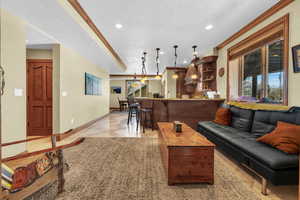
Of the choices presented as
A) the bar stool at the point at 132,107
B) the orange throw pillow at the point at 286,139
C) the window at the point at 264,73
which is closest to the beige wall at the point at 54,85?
the bar stool at the point at 132,107

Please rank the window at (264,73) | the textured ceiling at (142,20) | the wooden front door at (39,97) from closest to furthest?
the textured ceiling at (142,20) < the window at (264,73) < the wooden front door at (39,97)

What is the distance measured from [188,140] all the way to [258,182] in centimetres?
105

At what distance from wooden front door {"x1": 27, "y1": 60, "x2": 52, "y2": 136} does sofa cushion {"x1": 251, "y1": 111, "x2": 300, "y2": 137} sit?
4.87m

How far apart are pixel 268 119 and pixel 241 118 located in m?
0.54

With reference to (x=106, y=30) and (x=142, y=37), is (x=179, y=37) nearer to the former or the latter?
(x=142, y=37)

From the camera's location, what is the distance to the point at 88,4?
243 cm

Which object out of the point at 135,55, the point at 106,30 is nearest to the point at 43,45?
the point at 106,30

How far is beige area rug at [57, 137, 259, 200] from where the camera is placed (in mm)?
A: 1568

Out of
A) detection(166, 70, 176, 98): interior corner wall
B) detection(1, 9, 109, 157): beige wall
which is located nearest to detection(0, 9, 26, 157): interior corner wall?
detection(1, 9, 109, 157): beige wall

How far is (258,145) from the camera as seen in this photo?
76.6 inches

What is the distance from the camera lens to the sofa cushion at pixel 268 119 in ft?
6.84

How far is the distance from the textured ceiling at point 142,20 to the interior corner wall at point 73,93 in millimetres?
391

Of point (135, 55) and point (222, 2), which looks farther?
point (135, 55)

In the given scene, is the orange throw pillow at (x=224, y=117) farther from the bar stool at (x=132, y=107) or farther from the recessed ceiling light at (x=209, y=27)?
the bar stool at (x=132, y=107)
